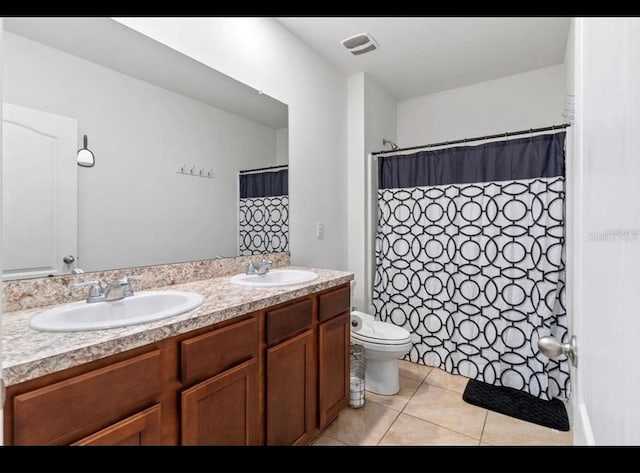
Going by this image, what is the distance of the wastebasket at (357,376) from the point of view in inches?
78.9

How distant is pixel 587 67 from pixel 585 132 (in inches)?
5.1

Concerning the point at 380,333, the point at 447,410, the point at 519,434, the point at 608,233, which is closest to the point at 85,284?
the point at 608,233

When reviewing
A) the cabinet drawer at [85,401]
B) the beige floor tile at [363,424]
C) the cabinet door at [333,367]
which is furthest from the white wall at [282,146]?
the beige floor tile at [363,424]

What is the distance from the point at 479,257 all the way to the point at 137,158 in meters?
2.20

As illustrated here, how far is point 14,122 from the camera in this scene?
1.11 metres

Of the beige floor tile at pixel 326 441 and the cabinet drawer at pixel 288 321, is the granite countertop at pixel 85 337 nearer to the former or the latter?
the cabinet drawer at pixel 288 321

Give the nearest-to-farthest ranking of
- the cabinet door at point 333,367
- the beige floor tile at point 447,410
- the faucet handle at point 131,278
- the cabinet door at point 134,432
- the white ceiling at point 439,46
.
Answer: the cabinet door at point 134,432, the faucet handle at point 131,278, the cabinet door at point 333,367, the beige floor tile at point 447,410, the white ceiling at point 439,46

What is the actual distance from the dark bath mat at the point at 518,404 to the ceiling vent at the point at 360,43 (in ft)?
8.21

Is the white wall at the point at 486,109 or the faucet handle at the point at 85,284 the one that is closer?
the faucet handle at the point at 85,284

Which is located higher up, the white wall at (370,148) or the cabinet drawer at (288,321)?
the white wall at (370,148)

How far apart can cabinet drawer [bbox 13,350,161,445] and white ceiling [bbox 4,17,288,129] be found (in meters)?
1.15

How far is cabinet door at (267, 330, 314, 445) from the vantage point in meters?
1.35

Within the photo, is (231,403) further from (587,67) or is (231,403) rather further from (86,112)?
(587,67)

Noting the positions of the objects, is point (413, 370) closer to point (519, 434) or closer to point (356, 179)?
point (519, 434)
